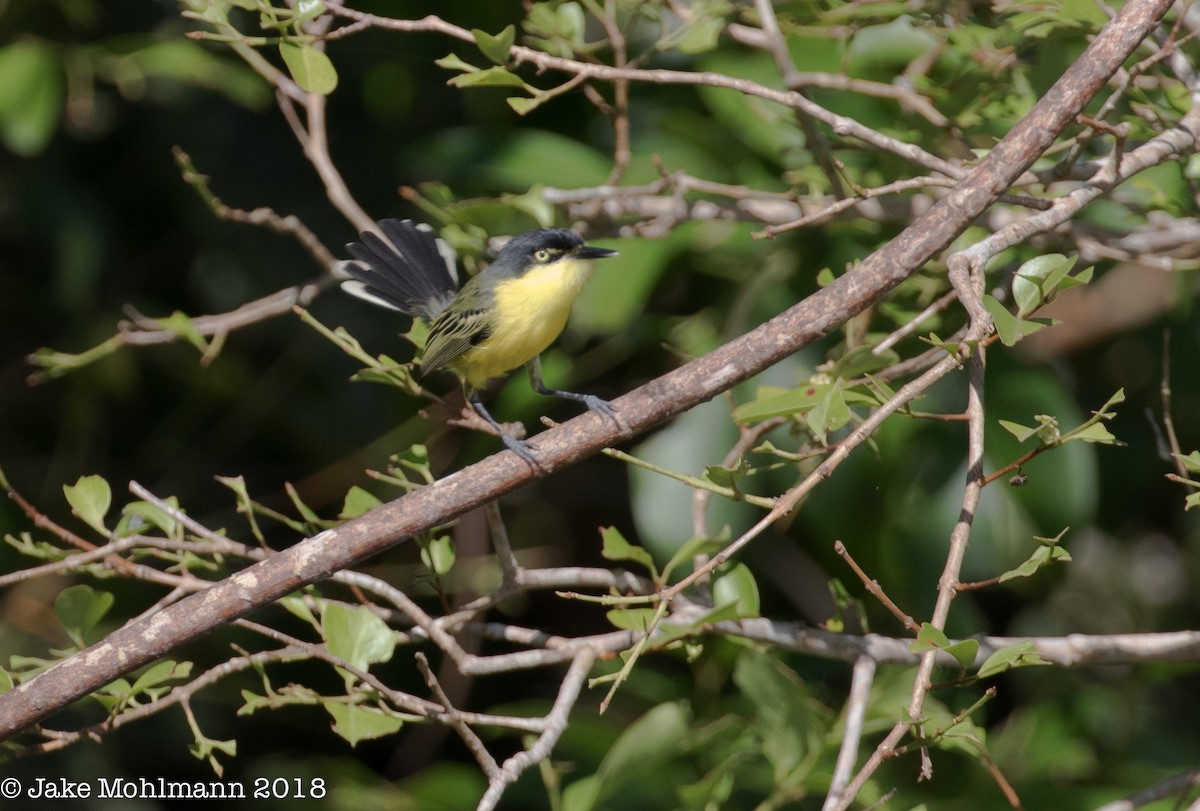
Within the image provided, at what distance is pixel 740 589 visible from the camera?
221cm

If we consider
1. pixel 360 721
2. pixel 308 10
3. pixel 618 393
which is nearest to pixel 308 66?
pixel 308 10

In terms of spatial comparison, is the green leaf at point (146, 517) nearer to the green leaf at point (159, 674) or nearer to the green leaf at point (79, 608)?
the green leaf at point (79, 608)

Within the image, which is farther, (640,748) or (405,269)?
(405,269)

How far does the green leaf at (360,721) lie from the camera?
6.13 feet

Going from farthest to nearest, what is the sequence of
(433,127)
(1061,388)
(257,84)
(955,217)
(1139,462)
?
(433,127), (257,84), (1139,462), (1061,388), (955,217)

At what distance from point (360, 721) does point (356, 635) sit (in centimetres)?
14

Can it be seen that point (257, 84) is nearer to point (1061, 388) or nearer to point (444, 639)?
point (444, 639)

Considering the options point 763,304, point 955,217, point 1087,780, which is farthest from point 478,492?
point 1087,780

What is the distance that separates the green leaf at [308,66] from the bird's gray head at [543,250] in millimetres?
797

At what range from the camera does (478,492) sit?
1.74 metres

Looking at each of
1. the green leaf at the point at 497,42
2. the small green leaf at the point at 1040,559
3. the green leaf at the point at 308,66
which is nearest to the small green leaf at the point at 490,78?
the green leaf at the point at 497,42

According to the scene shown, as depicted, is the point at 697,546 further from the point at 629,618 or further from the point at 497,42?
the point at 497,42

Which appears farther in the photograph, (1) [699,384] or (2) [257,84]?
(2) [257,84]

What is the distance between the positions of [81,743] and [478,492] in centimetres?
240
